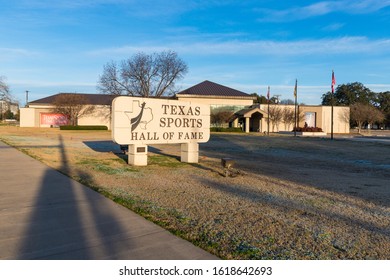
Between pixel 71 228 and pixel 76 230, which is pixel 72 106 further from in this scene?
pixel 76 230

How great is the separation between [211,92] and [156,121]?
49293 mm

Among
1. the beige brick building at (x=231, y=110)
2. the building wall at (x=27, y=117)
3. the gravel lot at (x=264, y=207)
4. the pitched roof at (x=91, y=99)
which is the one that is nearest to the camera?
the gravel lot at (x=264, y=207)

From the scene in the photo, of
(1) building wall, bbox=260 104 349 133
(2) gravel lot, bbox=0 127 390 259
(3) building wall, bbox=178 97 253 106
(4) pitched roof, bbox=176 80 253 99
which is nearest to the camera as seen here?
(2) gravel lot, bbox=0 127 390 259

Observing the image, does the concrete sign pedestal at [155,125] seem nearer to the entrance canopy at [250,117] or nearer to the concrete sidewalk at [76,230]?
the concrete sidewalk at [76,230]

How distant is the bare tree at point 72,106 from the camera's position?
6219 cm

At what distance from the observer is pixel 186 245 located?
4344 millimetres

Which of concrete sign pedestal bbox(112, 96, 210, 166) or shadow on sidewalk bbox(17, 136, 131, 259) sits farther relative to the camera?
concrete sign pedestal bbox(112, 96, 210, 166)

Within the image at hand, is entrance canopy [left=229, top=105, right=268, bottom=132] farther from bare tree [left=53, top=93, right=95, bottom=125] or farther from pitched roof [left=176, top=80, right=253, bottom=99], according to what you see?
bare tree [left=53, top=93, right=95, bottom=125]

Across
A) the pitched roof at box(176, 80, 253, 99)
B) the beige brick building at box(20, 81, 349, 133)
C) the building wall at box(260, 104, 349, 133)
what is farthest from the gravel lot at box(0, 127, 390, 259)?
the building wall at box(260, 104, 349, 133)

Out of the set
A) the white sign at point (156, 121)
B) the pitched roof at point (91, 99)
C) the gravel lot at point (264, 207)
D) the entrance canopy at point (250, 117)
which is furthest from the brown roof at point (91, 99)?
the gravel lot at point (264, 207)

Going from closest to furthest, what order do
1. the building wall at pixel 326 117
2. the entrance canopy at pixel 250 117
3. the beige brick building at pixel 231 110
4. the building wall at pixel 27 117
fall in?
1. the entrance canopy at pixel 250 117
2. the beige brick building at pixel 231 110
3. the building wall at pixel 326 117
4. the building wall at pixel 27 117

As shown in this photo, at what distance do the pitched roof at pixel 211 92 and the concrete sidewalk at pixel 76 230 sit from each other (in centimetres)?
5247

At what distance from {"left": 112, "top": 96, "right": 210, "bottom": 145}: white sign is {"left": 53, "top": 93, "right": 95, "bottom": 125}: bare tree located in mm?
52684

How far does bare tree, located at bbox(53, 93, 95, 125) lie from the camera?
62188 millimetres
